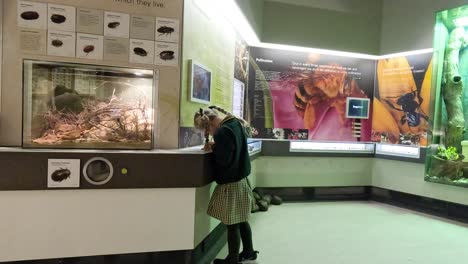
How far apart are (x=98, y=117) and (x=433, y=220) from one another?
4.75m

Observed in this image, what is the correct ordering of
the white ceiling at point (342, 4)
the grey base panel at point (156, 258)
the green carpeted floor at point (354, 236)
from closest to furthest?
the grey base panel at point (156, 258) → the green carpeted floor at point (354, 236) → the white ceiling at point (342, 4)

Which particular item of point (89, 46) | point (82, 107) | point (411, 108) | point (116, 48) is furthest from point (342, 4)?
point (82, 107)

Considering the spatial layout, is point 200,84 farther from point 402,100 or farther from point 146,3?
point 402,100

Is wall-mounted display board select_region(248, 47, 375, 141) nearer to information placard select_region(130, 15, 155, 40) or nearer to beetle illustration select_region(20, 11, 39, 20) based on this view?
information placard select_region(130, 15, 155, 40)

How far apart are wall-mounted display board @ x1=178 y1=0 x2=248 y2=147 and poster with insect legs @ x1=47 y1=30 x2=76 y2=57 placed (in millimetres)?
650

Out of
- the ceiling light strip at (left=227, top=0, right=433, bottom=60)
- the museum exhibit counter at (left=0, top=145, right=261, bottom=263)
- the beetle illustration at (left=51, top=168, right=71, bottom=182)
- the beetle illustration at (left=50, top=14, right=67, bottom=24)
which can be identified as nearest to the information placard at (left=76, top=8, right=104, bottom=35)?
the beetle illustration at (left=50, top=14, right=67, bottom=24)

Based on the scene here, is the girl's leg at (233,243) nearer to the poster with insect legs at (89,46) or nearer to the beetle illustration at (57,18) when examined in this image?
the poster with insect legs at (89,46)

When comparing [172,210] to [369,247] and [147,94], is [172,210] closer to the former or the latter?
[147,94]

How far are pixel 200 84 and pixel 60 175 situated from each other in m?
1.49

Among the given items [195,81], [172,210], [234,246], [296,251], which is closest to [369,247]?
[296,251]

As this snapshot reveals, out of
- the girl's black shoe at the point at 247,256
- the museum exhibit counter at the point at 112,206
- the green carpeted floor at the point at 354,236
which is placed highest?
the museum exhibit counter at the point at 112,206

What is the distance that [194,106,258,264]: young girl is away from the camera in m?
2.72

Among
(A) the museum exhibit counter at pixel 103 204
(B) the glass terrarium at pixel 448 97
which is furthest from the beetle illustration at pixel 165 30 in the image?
(B) the glass terrarium at pixel 448 97

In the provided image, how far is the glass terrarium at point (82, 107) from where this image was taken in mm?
A: 2510
